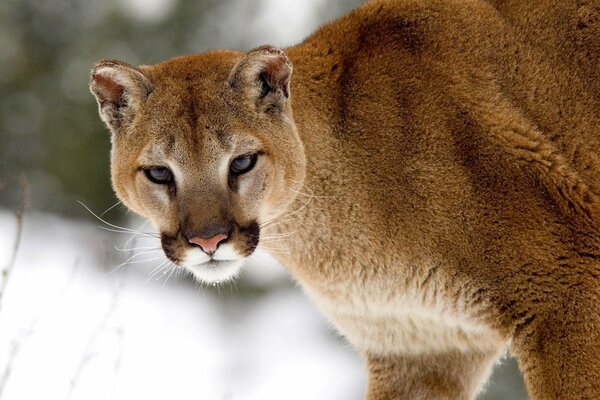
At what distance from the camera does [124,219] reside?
22.1 metres

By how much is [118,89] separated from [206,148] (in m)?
0.73

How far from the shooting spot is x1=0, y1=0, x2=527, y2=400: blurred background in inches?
405

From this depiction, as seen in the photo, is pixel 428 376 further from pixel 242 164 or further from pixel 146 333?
pixel 146 333

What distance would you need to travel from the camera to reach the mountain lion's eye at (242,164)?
5.49m

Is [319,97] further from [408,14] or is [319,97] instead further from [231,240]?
[231,240]

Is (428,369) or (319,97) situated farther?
(428,369)

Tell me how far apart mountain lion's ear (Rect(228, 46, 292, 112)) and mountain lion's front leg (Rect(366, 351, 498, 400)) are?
5.35 feet

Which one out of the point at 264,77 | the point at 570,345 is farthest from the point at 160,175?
the point at 570,345

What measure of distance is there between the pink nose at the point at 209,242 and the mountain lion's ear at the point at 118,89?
935 mm

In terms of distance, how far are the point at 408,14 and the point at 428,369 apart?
2.01m

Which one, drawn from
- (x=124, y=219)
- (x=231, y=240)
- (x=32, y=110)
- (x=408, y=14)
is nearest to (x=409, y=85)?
(x=408, y=14)

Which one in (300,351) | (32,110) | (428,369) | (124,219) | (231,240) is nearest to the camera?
(231,240)

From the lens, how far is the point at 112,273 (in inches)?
609

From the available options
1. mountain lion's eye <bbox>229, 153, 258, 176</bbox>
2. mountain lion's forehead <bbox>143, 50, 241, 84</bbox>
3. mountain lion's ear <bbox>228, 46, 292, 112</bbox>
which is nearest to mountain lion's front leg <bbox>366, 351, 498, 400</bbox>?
A: mountain lion's eye <bbox>229, 153, 258, 176</bbox>
